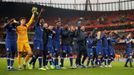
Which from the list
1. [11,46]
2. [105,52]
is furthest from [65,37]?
[105,52]

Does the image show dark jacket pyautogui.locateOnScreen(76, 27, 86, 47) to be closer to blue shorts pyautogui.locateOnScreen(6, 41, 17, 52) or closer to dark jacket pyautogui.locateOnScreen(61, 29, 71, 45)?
dark jacket pyautogui.locateOnScreen(61, 29, 71, 45)

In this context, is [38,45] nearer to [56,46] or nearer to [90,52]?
[56,46]

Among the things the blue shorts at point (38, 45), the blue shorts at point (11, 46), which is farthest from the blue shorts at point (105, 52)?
the blue shorts at point (11, 46)

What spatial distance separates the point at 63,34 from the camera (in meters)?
18.0

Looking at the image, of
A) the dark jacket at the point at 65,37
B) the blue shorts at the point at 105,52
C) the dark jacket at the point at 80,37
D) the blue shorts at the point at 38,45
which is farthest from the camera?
the blue shorts at the point at 105,52

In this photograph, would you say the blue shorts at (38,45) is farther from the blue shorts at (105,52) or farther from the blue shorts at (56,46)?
the blue shorts at (105,52)

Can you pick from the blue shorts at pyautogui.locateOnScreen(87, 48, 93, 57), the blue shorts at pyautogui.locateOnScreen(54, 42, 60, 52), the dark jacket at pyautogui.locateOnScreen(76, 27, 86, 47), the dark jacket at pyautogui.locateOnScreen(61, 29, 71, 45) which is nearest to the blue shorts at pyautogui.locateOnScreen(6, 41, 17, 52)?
the blue shorts at pyautogui.locateOnScreen(54, 42, 60, 52)

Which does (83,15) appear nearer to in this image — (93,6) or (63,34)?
(93,6)

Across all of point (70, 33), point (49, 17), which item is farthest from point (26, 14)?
point (70, 33)

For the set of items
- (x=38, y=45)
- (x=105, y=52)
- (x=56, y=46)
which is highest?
(x=38, y=45)

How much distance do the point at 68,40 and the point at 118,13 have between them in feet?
162

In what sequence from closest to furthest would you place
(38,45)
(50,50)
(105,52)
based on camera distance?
(38,45) → (50,50) → (105,52)

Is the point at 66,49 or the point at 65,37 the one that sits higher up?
the point at 65,37

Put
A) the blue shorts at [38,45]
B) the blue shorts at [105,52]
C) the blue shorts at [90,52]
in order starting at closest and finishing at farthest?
the blue shorts at [38,45]
the blue shorts at [90,52]
the blue shorts at [105,52]
